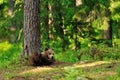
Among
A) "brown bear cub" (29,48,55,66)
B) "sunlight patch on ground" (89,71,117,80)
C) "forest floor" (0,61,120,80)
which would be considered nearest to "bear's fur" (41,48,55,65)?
"brown bear cub" (29,48,55,66)

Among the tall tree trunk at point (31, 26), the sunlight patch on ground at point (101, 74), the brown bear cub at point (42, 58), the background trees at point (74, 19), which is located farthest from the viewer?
the background trees at point (74, 19)

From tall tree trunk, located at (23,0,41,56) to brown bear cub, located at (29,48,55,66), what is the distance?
3.05 ft

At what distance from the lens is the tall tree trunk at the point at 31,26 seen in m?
12.3

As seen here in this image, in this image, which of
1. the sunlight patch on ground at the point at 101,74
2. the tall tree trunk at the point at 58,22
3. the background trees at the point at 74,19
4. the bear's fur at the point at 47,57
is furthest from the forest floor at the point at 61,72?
the tall tree trunk at the point at 58,22

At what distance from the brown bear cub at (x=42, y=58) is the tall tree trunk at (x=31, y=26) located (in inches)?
36.6

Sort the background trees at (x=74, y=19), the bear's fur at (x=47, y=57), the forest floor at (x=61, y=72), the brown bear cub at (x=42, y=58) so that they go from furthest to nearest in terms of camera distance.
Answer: the background trees at (x=74, y=19)
the bear's fur at (x=47, y=57)
the brown bear cub at (x=42, y=58)
the forest floor at (x=61, y=72)

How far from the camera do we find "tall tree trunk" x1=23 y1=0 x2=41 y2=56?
12.3 m

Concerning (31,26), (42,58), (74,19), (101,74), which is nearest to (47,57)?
(42,58)

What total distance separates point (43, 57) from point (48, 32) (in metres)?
6.51

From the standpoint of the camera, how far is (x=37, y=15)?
1250 cm

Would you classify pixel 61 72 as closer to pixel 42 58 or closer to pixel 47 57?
pixel 42 58

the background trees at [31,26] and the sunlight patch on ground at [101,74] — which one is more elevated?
the background trees at [31,26]

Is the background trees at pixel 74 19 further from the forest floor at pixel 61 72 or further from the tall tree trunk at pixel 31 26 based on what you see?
the forest floor at pixel 61 72

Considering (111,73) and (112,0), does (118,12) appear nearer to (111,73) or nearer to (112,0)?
A: (112,0)
